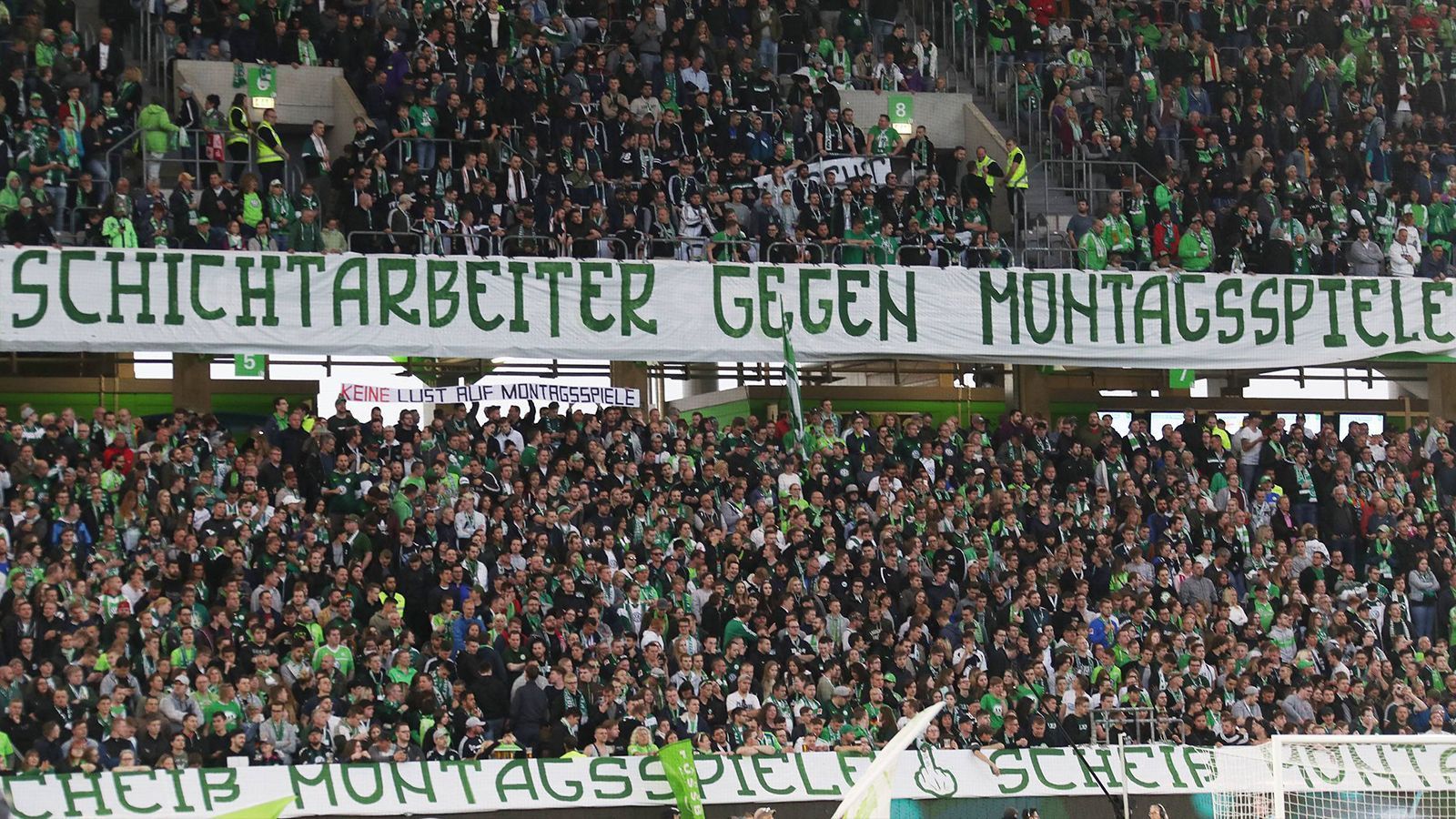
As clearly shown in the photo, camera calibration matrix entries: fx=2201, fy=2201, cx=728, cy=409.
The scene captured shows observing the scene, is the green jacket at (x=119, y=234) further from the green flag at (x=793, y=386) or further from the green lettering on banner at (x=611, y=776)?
the green lettering on banner at (x=611, y=776)

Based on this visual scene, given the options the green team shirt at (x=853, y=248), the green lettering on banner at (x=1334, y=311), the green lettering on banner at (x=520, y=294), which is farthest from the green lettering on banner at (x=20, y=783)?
the green lettering on banner at (x=1334, y=311)

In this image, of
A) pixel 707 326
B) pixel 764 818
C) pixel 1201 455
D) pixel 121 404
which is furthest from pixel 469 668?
pixel 1201 455

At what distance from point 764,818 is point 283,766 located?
4061mm

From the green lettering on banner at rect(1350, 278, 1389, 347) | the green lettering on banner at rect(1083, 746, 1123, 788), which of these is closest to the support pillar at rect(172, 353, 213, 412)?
the green lettering on banner at rect(1083, 746, 1123, 788)

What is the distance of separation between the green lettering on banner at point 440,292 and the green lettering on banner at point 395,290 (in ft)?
0.54

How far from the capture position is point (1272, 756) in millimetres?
14266

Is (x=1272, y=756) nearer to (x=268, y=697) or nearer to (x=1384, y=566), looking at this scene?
(x=268, y=697)

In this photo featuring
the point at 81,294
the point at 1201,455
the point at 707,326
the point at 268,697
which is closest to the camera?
the point at 268,697

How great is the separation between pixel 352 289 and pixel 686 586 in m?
5.08

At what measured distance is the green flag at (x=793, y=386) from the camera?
958 inches

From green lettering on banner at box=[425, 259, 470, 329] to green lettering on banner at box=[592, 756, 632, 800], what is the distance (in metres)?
7.07

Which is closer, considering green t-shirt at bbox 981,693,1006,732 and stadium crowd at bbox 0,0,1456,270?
green t-shirt at bbox 981,693,1006,732

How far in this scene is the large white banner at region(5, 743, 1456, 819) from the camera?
1694 cm

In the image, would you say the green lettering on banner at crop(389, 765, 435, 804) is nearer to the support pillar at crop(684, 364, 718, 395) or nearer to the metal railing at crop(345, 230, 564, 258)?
the metal railing at crop(345, 230, 564, 258)
